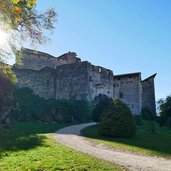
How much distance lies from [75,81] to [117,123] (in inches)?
855

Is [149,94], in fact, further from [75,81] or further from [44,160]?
[44,160]

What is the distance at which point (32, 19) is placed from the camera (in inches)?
565

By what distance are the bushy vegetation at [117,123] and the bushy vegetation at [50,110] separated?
40.7 feet

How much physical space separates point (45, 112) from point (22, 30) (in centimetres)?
2158

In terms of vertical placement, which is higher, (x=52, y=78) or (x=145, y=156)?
(x=52, y=78)

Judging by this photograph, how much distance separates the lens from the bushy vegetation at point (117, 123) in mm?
21797

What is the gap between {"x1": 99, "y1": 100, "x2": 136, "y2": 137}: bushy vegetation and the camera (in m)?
21.8

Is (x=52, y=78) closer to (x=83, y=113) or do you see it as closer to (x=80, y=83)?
(x=80, y=83)

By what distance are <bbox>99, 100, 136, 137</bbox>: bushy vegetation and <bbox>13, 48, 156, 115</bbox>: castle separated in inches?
725

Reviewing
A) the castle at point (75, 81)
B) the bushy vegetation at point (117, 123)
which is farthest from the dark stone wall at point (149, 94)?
the bushy vegetation at point (117, 123)

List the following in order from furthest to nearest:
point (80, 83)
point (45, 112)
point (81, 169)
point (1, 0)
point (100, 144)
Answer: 1. point (80, 83)
2. point (45, 112)
3. point (100, 144)
4. point (81, 169)
5. point (1, 0)

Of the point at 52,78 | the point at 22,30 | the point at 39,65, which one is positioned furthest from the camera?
the point at 39,65

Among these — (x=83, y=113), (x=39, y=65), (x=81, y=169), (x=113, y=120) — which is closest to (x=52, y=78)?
(x=39, y=65)

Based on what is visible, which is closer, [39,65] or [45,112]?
[45,112]
